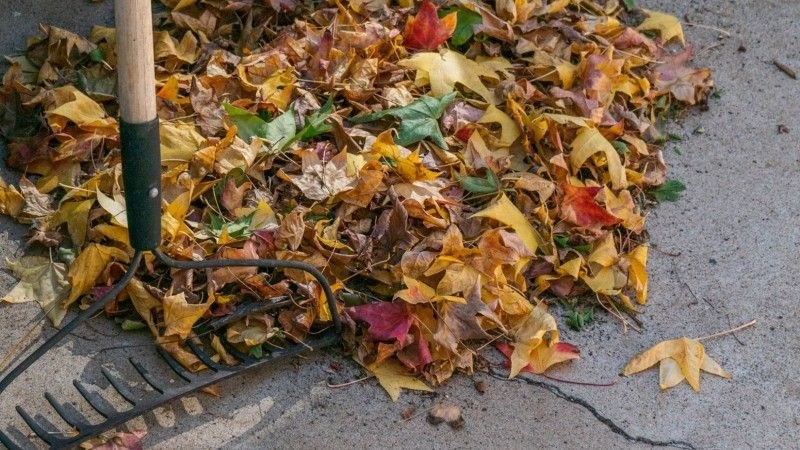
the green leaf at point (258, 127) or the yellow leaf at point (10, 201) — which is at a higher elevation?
the green leaf at point (258, 127)

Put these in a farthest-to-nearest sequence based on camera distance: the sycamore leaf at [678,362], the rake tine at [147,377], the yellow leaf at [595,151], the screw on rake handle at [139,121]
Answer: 1. the yellow leaf at [595,151]
2. the sycamore leaf at [678,362]
3. the rake tine at [147,377]
4. the screw on rake handle at [139,121]

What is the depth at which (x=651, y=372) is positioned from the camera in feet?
7.22

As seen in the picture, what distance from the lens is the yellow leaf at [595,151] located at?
2418mm

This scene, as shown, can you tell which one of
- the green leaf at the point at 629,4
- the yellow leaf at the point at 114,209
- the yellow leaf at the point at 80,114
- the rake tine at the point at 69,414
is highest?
the yellow leaf at the point at 80,114

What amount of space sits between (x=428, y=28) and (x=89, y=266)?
41.3 inches

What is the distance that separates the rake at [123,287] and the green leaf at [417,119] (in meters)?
0.51

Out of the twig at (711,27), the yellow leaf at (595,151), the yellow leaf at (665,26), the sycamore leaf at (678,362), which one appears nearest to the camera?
the sycamore leaf at (678,362)

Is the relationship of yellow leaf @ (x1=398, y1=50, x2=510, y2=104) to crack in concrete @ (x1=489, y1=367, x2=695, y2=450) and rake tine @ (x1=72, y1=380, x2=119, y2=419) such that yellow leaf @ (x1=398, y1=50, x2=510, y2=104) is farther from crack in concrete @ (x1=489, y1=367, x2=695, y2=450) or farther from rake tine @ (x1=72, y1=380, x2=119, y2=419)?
rake tine @ (x1=72, y1=380, x2=119, y2=419)

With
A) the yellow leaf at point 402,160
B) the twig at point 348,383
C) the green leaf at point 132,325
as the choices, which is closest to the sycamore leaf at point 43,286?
the green leaf at point 132,325

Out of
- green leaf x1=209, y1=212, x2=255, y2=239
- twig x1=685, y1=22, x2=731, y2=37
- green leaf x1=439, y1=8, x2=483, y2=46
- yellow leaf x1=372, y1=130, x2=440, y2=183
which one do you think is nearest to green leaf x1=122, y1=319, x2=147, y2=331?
green leaf x1=209, y1=212, x2=255, y2=239

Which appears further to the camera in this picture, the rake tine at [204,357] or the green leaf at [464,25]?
the green leaf at [464,25]

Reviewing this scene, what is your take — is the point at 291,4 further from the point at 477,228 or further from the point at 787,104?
the point at 787,104

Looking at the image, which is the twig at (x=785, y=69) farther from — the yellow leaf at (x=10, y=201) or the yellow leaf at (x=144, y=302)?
the yellow leaf at (x=10, y=201)

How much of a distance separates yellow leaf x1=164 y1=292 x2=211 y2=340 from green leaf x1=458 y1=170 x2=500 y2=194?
0.66m
